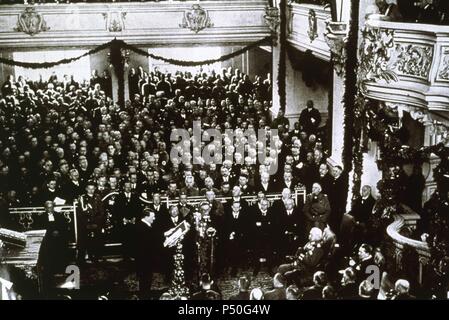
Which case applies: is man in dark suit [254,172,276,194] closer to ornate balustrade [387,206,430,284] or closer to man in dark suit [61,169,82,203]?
ornate balustrade [387,206,430,284]

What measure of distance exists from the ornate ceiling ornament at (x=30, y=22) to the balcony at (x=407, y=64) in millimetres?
9431

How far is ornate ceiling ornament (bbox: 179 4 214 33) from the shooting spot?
51.1 ft

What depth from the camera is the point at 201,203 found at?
8523 millimetres

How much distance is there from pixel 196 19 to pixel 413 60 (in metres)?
8.62

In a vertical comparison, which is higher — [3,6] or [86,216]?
[3,6]

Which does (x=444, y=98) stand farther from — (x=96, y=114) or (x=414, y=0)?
(x=96, y=114)

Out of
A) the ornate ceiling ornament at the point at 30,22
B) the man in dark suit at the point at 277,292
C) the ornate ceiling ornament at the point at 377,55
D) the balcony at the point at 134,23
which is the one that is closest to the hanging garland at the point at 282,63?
the balcony at the point at 134,23

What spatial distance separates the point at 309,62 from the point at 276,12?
5.48ft

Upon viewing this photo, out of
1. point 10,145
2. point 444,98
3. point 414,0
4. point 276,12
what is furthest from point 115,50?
point 444,98

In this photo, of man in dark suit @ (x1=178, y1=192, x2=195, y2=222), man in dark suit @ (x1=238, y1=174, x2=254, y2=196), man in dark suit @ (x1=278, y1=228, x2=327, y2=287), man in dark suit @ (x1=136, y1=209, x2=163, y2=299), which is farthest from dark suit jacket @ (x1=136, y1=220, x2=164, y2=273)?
man in dark suit @ (x1=278, y1=228, x2=327, y2=287)

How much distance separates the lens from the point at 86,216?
9.06 m

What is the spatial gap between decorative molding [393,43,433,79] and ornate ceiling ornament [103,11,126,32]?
9150mm
